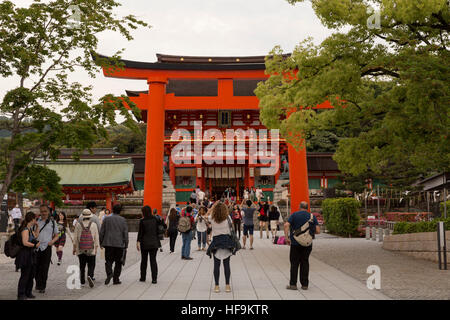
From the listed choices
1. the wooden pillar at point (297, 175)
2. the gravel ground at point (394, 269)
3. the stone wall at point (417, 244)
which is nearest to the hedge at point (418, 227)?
the stone wall at point (417, 244)

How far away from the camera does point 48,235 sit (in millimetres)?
8180

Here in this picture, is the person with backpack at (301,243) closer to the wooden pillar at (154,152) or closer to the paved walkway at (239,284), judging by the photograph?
the paved walkway at (239,284)

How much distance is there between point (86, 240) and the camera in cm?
866

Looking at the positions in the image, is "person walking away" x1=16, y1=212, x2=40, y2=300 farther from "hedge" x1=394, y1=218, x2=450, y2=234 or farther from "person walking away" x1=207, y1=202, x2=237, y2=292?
"hedge" x1=394, y1=218, x2=450, y2=234

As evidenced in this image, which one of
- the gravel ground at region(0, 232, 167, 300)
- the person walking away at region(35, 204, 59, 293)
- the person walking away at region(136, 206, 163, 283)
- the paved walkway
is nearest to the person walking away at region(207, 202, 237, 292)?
the paved walkway

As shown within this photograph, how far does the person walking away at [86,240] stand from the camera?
341 inches

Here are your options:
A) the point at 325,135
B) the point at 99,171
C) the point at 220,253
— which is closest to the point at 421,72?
the point at 220,253

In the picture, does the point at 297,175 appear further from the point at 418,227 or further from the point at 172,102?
the point at 418,227

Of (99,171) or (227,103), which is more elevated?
(227,103)

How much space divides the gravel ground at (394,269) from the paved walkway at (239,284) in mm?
399

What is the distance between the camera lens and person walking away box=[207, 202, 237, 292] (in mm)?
7715

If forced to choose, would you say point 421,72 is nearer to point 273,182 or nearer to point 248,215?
point 248,215

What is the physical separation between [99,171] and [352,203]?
16.9 meters

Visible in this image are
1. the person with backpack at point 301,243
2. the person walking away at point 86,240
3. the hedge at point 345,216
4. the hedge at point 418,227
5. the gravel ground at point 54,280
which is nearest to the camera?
the gravel ground at point 54,280
